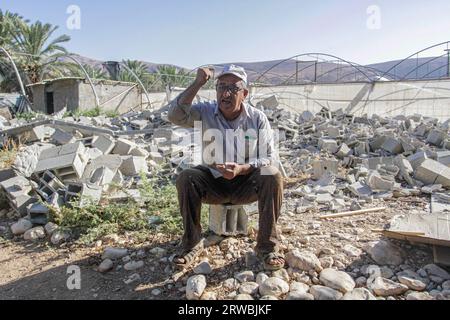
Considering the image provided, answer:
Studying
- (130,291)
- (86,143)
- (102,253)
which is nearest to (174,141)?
(86,143)

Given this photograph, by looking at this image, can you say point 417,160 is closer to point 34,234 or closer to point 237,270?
point 237,270

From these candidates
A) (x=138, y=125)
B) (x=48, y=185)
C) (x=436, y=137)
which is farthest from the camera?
(x=138, y=125)

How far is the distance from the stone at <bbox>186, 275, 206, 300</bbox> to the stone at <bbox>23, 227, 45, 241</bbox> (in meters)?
2.20

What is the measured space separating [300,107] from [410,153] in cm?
1003

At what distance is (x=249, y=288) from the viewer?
2.63 meters

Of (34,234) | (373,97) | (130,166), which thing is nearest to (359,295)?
(34,234)

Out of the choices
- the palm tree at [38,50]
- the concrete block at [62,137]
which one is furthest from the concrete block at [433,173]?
the palm tree at [38,50]

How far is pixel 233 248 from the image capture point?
3.24 m

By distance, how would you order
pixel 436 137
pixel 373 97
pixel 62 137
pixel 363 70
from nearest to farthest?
pixel 62 137 < pixel 436 137 < pixel 373 97 < pixel 363 70

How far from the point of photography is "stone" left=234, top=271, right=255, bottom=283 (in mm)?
2766

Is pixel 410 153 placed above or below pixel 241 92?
below

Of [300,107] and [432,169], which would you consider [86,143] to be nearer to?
[432,169]

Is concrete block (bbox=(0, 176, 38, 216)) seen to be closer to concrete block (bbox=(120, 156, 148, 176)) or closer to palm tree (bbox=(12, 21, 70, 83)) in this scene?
concrete block (bbox=(120, 156, 148, 176))

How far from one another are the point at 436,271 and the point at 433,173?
351 centimetres
